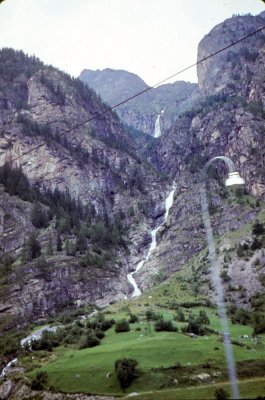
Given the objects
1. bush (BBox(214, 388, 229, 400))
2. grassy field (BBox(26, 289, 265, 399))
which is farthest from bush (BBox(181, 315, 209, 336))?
bush (BBox(214, 388, 229, 400))

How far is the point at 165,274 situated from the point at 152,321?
3947 centimetres

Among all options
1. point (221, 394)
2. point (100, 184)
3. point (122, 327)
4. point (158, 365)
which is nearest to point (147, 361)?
point (158, 365)

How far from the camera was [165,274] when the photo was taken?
A: 88625 millimetres

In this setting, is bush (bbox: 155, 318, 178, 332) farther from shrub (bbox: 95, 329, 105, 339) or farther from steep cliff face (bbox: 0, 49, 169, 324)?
steep cliff face (bbox: 0, 49, 169, 324)

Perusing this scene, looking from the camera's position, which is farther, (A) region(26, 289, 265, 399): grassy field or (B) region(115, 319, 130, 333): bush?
(B) region(115, 319, 130, 333): bush

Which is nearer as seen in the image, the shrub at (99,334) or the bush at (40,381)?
the bush at (40,381)

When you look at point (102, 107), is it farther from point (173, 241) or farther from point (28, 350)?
point (28, 350)

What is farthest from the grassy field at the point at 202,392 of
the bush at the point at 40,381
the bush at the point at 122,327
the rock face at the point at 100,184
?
the rock face at the point at 100,184

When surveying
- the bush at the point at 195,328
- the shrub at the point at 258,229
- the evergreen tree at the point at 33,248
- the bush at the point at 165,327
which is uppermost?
the evergreen tree at the point at 33,248

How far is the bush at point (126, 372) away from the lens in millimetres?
29188

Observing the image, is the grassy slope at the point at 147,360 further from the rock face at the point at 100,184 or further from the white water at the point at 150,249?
the white water at the point at 150,249

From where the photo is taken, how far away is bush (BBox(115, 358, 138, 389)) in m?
29.2

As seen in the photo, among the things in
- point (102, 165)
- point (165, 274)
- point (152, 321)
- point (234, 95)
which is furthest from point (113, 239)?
point (234, 95)

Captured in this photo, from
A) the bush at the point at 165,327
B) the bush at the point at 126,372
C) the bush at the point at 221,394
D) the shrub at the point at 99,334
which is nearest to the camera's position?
the bush at the point at 221,394
